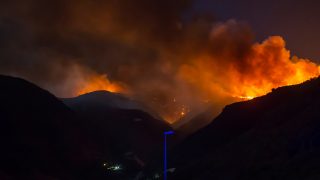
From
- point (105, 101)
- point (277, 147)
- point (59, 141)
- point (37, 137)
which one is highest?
point (105, 101)

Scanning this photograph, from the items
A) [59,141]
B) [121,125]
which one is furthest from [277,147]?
[121,125]

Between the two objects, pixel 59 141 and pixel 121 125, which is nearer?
pixel 59 141

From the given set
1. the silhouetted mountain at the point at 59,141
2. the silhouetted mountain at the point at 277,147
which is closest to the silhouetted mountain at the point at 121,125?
the silhouetted mountain at the point at 59,141

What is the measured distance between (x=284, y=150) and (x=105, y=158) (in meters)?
65.9

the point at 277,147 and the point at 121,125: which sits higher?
the point at 121,125

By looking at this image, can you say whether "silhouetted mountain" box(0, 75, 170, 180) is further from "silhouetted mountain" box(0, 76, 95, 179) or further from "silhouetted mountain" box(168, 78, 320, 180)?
"silhouetted mountain" box(168, 78, 320, 180)

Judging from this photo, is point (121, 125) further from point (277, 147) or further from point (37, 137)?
point (277, 147)

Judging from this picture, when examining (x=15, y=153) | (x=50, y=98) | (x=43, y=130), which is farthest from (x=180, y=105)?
(x=15, y=153)

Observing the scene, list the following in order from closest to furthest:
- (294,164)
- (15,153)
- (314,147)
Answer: (294,164)
(314,147)
(15,153)

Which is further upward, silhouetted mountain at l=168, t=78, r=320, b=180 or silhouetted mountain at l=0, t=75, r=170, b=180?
silhouetted mountain at l=0, t=75, r=170, b=180

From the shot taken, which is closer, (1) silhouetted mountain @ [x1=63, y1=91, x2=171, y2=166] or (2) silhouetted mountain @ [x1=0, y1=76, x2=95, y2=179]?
(2) silhouetted mountain @ [x1=0, y1=76, x2=95, y2=179]

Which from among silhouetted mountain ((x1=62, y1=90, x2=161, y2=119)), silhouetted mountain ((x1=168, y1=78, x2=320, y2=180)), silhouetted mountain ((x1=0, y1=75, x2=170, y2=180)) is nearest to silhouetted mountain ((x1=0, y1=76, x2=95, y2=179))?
silhouetted mountain ((x1=0, y1=75, x2=170, y2=180))

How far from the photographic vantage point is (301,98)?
49969mm

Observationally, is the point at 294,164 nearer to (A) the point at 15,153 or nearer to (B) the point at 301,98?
(B) the point at 301,98
